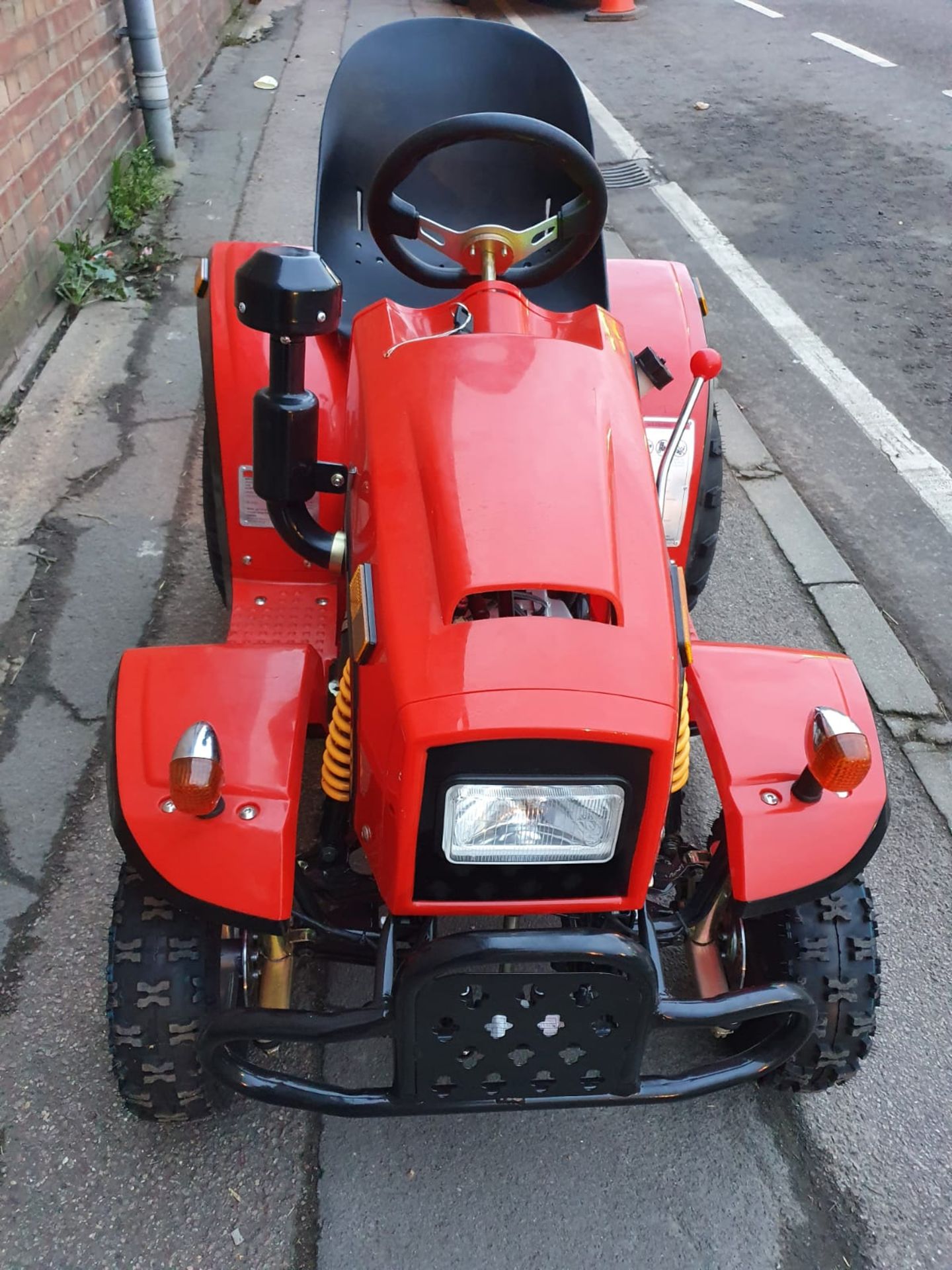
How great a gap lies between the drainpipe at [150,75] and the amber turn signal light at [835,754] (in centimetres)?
591

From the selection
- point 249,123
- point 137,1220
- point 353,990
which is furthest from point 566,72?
point 249,123

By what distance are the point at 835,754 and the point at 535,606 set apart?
542mm

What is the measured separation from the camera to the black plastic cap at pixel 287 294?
1655 mm

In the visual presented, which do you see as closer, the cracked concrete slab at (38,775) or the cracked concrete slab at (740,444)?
the cracked concrete slab at (38,775)

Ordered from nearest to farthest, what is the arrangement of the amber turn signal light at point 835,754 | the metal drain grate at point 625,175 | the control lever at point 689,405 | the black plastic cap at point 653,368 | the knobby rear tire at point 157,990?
1. the amber turn signal light at point 835,754
2. the knobby rear tire at point 157,990
3. the control lever at point 689,405
4. the black plastic cap at point 653,368
5. the metal drain grate at point 625,175

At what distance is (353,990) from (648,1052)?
646 millimetres

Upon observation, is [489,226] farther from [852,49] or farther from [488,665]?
[852,49]

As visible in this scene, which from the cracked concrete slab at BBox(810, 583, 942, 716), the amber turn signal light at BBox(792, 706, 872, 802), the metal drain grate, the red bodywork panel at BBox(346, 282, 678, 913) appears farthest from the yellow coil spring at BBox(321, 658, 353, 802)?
the metal drain grate

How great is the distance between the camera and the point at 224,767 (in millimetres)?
1717

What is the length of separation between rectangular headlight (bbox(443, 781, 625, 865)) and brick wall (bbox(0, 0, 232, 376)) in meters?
3.50

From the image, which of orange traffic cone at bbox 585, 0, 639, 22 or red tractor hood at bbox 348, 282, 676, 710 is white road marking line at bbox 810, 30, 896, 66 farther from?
red tractor hood at bbox 348, 282, 676, 710

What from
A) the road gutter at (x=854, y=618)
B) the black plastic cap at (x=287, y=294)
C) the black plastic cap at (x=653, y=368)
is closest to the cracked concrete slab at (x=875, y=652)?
the road gutter at (x=854, y=618)

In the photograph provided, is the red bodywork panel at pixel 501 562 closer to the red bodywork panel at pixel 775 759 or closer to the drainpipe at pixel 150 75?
the red bodywork panel at pixel 775 759

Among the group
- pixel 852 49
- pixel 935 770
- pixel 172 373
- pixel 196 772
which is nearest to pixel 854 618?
pixel 935 770
